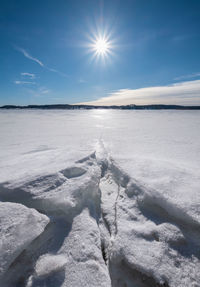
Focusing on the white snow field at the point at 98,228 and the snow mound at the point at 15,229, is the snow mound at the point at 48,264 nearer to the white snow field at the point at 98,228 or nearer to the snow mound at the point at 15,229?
the white snow field at the point at 98,228

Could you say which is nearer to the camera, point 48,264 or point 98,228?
point 48,264

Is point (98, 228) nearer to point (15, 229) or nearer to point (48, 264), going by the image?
point (48, 264)

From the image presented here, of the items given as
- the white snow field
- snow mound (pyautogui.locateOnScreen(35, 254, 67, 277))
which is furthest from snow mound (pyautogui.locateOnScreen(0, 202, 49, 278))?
snow mound (pyautogui.locateOnScreen(35, 254, 67, 277))

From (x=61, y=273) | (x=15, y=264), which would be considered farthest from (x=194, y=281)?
(x=15, y=264)

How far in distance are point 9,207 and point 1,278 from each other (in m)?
0.54

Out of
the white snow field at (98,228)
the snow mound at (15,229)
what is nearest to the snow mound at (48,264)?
the white snow field at (98,228)

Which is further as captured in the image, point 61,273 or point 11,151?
point 11,151

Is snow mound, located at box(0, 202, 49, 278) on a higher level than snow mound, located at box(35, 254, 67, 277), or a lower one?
higher

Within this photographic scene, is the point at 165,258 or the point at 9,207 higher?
the point at 9,207

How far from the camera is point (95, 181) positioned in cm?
219

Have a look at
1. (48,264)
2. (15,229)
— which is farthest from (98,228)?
(15,229)

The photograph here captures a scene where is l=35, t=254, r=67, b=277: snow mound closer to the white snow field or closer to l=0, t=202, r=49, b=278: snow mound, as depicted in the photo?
the white snow field

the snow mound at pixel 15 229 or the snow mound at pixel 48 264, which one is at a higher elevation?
the snow mound at pixel 15 229

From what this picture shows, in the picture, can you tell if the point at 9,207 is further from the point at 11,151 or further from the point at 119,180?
the point at 11,151
